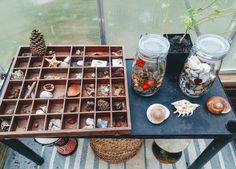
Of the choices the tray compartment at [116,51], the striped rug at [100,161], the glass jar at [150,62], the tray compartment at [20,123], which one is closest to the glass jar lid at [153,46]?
the glass jar at [150,62]

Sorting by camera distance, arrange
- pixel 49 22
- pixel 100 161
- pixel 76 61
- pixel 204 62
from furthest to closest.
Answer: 1. pixel 100 161
2. pixel 49 22
3. pixel 76 61
4. pixel 204 62

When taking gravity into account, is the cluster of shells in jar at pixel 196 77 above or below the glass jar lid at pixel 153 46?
below

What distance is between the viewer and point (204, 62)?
38.5 inches

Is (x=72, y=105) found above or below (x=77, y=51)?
below

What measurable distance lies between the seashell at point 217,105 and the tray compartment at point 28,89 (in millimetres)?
739

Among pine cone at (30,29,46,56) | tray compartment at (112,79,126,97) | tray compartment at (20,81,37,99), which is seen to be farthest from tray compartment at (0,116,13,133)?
tray compartment at (112,79,126,97)

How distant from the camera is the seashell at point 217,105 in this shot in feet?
3.44

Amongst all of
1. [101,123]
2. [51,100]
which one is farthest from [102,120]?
[51,100]

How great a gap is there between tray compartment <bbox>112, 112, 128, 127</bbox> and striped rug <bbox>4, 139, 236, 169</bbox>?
24.3 inches

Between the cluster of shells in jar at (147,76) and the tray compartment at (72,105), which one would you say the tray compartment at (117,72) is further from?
the tray compartment at (72,105)

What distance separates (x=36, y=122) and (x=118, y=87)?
366 mm

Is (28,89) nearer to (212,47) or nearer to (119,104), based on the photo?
(119,104)

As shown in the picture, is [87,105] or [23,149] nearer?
[87,105]

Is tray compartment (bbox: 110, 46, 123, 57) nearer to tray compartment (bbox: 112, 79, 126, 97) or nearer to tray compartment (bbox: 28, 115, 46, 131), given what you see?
tray compartment (bbox: 112, 79, 126, 97)
